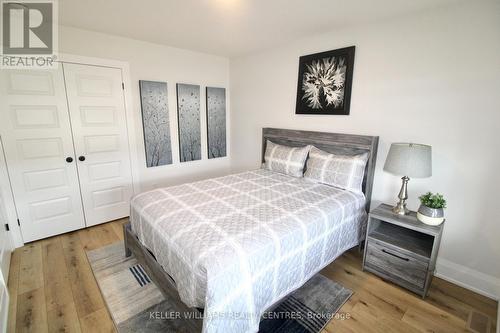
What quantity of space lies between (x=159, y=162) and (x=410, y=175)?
120 inches

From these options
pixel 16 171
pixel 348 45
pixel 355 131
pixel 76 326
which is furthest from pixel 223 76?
pixel 76 326

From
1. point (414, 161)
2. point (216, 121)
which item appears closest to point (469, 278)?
point (414, 161)

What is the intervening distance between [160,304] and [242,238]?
3.21ft

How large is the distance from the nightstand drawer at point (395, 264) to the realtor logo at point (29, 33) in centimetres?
356

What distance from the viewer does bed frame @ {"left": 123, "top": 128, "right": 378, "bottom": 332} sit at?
1499 mm

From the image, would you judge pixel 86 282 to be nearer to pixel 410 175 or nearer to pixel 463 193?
pixel 410 175

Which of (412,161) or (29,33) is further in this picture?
(29,33)

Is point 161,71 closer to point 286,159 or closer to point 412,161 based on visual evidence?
point 286,159

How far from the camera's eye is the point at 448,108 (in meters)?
1.99

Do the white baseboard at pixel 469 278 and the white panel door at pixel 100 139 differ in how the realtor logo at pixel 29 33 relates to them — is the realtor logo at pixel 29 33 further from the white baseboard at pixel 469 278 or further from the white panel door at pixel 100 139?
the white baseboard at pixel 469 278


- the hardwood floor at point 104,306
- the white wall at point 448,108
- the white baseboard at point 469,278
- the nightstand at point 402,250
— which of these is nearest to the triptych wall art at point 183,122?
A: the hardwood floor at point 104,306

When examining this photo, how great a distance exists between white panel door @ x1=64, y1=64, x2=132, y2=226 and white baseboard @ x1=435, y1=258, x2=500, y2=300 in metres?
3.68

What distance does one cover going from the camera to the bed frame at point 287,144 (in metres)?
1.50

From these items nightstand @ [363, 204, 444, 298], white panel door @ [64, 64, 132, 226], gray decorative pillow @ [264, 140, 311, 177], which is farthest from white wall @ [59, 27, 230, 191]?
nightstand @ [363, 204, 444, 298]
